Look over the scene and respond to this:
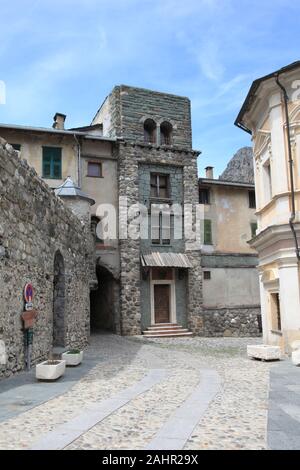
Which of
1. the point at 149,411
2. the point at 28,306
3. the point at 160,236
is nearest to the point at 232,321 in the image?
the point at 160,236

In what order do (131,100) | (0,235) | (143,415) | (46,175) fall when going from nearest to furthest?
1. (143,415)
2. (0,235)
3. (46,175)
4. (131,100)

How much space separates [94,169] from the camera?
21.0m

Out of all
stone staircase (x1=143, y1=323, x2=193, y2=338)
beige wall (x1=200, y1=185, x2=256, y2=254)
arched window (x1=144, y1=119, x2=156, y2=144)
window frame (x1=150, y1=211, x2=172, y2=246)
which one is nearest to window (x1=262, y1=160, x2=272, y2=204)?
window frame (x1=150, y1=211, x2=172, y2=246)

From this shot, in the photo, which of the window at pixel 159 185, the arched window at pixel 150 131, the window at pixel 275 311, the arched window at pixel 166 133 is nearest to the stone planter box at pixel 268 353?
the window at pixel 275 311

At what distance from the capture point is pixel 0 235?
271 inches

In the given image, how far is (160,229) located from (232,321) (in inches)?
244

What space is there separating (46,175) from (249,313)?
41.2 feet

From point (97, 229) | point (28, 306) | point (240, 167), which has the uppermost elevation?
point (240, 167)

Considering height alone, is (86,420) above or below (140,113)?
below

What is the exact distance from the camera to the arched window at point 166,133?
22516mm

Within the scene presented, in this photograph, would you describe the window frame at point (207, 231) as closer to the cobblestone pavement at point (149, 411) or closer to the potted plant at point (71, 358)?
the cobblestone pavement at point (149, 411)

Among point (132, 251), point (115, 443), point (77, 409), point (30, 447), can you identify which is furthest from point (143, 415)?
point (132, 251)

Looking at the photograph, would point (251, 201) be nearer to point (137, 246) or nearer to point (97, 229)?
point (137, 246)
